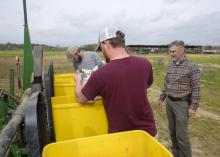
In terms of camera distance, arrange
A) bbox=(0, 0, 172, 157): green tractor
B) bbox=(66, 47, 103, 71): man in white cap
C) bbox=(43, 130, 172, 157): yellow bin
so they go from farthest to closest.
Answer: bbox=(66, 47, 103, 71): man in white cap, bbox=(43, 130, 172, 157): yellow bin, bbox=(0, 0, 172, 157): green tractor

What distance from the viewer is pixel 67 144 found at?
5.55 ft

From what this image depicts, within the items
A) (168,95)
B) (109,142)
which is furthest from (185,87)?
(109,142)

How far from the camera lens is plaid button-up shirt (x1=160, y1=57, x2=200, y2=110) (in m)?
3.85

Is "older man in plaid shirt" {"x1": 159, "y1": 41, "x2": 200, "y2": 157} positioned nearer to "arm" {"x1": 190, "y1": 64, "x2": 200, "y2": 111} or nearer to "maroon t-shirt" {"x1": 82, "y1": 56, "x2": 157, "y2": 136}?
"arm" {"x1": 190, "y1": 64, "x2": 200, "y2": 111}

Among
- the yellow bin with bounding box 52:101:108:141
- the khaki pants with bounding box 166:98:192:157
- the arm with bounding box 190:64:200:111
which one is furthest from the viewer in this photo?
the khaki pants with bounding box 166:98:192:157

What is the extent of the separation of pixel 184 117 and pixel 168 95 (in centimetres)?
39

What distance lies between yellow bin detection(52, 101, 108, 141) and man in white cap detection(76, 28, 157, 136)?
5.2 inches

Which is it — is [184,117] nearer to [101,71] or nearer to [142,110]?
[142,110]

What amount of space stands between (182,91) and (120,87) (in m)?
1.99

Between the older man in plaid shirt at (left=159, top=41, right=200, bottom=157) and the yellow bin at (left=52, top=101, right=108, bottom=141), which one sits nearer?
the yellow bin at (left=52, top=101, right=108, bottom=141)

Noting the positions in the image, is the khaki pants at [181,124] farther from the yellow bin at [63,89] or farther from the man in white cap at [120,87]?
the man in white cap at [120,87]

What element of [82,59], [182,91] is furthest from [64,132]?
[82,59]

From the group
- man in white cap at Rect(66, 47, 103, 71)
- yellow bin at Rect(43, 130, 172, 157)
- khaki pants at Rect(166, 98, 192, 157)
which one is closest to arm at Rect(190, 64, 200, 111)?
khaki pants at Rect(166, 98, 192, 157)

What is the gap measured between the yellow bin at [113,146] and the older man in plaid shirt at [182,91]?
2.18 m
